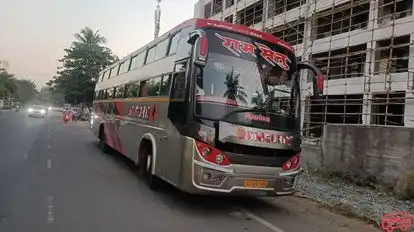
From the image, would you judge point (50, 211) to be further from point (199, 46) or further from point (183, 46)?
point (183, 46)

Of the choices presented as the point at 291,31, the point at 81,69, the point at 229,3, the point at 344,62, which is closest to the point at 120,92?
the point at 344,62

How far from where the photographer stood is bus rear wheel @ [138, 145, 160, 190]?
9430 millimetres

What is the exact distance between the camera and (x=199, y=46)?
7.24m

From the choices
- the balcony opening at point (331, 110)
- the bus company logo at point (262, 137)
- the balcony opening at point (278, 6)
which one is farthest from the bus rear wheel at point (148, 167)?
the balcony opening at point (278, 6)

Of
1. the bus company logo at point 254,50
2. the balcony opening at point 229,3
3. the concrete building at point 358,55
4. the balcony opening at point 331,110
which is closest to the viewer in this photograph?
the bus company logo at point 254,50

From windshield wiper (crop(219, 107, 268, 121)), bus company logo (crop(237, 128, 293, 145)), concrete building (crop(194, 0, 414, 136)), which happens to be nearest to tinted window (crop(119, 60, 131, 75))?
windshield wiper (crop(219, 107, 268, 121))

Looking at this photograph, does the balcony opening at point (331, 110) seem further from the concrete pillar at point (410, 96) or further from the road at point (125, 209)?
the road at point (125, 209)

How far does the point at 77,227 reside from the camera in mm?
6266

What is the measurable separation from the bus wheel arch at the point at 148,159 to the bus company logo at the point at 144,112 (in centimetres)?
43

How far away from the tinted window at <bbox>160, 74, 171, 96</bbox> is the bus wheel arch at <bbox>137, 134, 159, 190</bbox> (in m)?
1.01

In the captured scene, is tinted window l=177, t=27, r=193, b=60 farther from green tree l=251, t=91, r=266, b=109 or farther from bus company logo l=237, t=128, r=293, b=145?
bus company logo l=237, t=128, r=293, b=145

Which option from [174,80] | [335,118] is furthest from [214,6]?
[174,80]

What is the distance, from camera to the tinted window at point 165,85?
898cm

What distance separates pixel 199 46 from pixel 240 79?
0.95 metres
